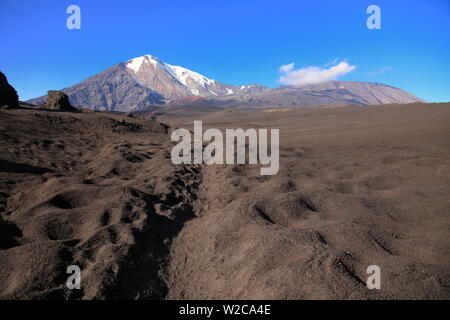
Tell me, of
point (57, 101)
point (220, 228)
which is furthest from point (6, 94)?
point (220, 228)

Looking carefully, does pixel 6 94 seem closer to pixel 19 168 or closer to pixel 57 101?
pixel 57 101

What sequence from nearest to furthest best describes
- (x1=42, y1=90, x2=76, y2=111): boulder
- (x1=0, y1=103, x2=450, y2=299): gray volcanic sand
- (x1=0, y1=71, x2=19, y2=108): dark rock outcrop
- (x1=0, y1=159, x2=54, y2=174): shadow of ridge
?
(x1=0, y1=103, x2=450, y2=299): gray volcanic sand → (x1=0, y1=159, x2=54, y2=174): shadow of ridge → (x1=0, y1=71, x2=19, y2=108): dark rock outcrop → (x1=42, y1=90, x2=76, y2=111): boulder

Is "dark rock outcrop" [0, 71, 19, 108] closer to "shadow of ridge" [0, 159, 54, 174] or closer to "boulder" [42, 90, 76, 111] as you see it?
"boulder" [42, 90, 76, 111]

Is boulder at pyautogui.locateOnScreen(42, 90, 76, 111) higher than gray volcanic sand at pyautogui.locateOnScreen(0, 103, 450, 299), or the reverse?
boulder at pyautogui.locateOnScreen(42, 90, 76, 111)

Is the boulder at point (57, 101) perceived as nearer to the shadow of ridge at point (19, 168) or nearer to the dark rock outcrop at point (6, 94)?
the dark rock outcrop at point (6, 94)

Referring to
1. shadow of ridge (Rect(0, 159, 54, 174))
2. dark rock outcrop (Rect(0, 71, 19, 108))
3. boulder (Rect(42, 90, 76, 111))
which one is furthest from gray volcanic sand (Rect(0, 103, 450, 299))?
boulder (Rect(42, 90, 76, 111))
